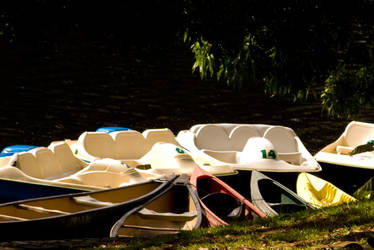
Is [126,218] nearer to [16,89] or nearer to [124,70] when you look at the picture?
[16,89]

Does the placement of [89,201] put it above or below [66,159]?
below

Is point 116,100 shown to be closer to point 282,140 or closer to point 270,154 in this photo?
point 282,140

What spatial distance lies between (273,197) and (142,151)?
429cm

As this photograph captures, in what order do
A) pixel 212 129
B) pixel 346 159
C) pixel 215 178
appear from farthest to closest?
pixel 212 129
pixel 346 159
pixel 215 178

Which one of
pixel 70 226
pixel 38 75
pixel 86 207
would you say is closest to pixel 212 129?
pixel 86 207

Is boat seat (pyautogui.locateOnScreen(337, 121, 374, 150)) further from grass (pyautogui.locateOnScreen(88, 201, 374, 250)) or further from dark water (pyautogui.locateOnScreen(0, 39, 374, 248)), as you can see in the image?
grass (pyautogui.locateOnScreen(88, 201, 374, 250))

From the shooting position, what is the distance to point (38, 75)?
34000 millimetres

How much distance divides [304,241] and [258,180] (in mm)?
5626

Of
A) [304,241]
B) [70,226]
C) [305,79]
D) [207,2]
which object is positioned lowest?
[70,226]

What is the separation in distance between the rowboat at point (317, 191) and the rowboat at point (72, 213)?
2769mm

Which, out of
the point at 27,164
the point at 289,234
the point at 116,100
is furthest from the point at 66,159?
the point at 116,100

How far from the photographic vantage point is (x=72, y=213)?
10.8 meters

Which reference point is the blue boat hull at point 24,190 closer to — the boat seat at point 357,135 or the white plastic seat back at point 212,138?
the white plastic seat back at point 212,138

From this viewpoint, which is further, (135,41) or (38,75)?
(38,75)
